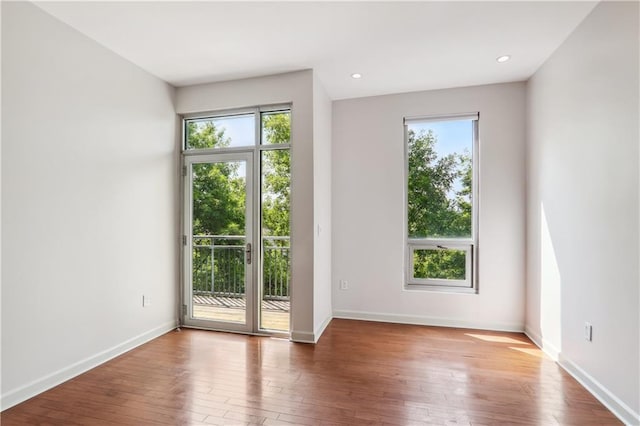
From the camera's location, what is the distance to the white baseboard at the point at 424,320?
3701 millimetres

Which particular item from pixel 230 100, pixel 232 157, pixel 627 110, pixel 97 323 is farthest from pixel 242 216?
pixel 627 110

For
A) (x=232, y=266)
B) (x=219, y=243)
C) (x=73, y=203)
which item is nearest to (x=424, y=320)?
(x=232, y=266)

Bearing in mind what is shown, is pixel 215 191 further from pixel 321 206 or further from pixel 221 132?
pixel 321 206

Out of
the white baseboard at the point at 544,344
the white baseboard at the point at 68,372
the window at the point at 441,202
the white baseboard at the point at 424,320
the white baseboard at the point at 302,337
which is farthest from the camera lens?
the window at the point at 441,202

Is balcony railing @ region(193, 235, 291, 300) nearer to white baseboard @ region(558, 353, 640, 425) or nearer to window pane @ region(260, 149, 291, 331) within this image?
window pane @ region(260, 149, 291, 331)

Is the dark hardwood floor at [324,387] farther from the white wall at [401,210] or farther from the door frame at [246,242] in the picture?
the white wall at [401,210]

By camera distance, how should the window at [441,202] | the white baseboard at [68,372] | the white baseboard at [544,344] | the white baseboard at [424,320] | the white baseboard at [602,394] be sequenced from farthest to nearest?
the window at [441,202] < the white baseboard at [424,320] < the white baseboard at [544,344] < the white baseboard at [68,372] < the white baseboard at [602,394]

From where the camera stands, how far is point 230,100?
12.0 ft

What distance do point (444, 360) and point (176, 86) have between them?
422 centimetres

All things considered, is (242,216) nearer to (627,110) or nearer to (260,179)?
(260,179)

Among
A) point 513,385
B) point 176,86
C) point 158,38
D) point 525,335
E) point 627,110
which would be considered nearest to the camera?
point 627,110

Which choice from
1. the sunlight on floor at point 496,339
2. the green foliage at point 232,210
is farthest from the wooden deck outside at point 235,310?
the sunlight on floor at point 496,339

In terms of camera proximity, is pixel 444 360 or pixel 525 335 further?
pixel 525 335

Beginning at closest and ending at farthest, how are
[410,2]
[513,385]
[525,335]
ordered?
[410,2] < [513,385] < [525,335]
